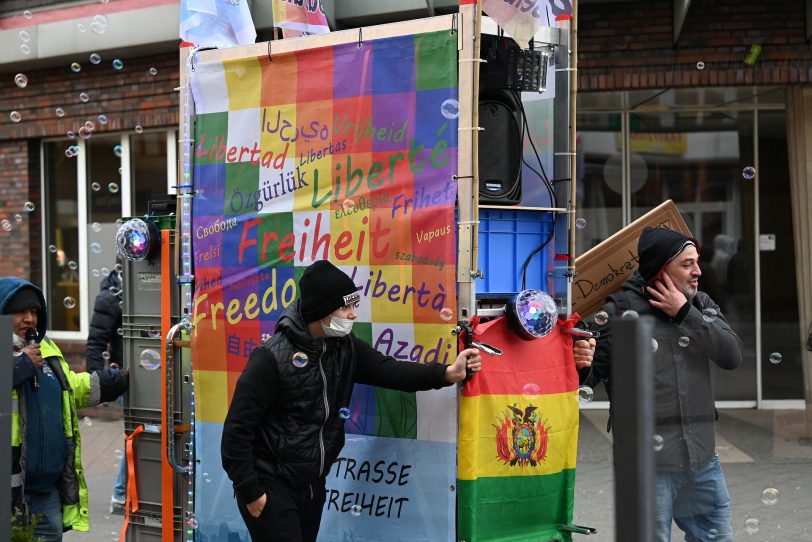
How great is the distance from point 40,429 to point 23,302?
64 centimetres

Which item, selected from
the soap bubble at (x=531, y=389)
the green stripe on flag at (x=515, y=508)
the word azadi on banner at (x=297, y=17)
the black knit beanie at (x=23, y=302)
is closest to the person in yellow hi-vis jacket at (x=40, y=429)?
the black knit beanie at (x=23, y=302)

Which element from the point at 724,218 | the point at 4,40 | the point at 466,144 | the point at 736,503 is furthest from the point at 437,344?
the point at 4,40

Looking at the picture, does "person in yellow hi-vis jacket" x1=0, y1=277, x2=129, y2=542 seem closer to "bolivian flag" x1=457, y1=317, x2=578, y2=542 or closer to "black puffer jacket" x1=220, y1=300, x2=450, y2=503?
"black puffer jacket" x1=220, y1=300, x2=450, y2=503

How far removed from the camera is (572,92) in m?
4.61

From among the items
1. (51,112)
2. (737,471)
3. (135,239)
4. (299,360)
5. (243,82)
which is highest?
(51,112)

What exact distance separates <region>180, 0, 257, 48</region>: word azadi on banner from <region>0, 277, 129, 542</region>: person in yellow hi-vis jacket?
1.61 m

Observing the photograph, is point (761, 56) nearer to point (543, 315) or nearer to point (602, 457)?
point (602, 457)

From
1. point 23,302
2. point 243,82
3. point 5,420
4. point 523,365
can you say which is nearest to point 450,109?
point 523,365

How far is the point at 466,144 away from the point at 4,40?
962 cm

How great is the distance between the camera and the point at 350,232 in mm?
4680

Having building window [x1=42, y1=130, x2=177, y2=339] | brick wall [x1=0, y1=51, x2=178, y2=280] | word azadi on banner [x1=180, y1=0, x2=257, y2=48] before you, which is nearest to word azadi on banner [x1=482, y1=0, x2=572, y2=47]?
word azadi on banner [x1=180, y1=0, x2=257, y2=48]

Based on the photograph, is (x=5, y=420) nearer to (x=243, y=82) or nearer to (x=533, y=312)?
(x=533, y=312)

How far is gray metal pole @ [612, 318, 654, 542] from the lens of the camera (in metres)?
2.52

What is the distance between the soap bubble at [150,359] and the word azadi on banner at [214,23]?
5.74 ft
